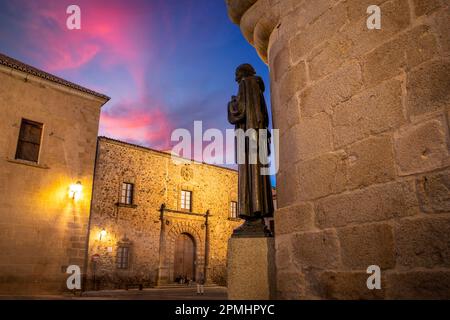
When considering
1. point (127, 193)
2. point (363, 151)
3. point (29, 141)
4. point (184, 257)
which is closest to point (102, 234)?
point (127, 193)

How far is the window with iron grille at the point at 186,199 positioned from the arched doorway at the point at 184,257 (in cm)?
171

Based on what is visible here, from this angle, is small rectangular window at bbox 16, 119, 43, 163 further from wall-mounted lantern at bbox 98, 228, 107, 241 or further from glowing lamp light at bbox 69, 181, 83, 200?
wall-mounted lantern at bbox 98, 228, 107, 241

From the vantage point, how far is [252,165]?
3.19 m

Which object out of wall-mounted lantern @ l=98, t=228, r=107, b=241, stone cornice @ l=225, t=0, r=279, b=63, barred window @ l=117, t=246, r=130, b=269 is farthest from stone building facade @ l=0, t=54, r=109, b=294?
stone cornice @ l=225, t=0, r=279, b=63

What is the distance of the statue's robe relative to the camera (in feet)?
10.2

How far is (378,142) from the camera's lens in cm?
188

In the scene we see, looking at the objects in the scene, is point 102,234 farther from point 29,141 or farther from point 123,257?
point 29,141

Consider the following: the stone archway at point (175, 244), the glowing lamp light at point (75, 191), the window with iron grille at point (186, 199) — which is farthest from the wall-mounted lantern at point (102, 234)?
the glowing lamp light at point (75, 191)

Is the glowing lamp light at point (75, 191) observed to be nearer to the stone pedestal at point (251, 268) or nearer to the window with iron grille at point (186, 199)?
the window with iron grille at point (186, 199)

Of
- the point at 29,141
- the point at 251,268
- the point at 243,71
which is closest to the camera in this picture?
the point at 251,268

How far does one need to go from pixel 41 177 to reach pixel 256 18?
9.92 meters

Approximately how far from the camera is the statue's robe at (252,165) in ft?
10.2

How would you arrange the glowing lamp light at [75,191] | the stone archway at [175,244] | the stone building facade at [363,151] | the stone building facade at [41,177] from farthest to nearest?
the stone archway at [175,244], the glowing lamp light at [75,191], the stone building facade at [41,177], the stone building facade at [363,151]

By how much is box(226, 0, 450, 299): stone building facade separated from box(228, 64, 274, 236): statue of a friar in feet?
1.53
